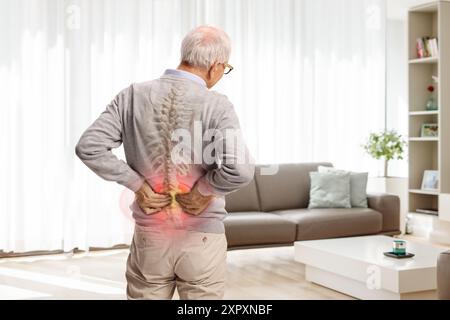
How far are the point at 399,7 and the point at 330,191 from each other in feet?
8.46

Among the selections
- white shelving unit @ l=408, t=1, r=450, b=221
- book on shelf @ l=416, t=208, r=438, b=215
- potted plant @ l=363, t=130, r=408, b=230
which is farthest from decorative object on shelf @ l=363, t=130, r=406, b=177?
book on shelf @ l=416, t=208, r=438, b=215

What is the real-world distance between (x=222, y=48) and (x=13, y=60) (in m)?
3.89

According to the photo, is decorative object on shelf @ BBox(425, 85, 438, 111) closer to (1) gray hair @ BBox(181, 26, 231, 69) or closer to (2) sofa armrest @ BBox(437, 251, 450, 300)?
(2) sofa armrest @ BBox(437, 251, 450, 300)

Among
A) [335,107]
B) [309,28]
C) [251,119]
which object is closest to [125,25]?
[251,119]

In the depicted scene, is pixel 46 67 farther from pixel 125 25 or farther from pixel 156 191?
pixel 156 191

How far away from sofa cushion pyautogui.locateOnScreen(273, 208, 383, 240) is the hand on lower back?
3055mm

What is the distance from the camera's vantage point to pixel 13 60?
16.9 feet

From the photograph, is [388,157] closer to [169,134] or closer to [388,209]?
[388,209]

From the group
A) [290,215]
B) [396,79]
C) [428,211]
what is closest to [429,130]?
[428,211]

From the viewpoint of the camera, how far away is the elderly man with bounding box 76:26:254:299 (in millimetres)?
1647

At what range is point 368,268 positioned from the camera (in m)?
Answer: 3.53

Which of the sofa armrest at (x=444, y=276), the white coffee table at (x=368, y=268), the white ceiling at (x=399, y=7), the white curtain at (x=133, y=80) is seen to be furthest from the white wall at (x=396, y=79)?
the sofa armrest at (x=444, y=276)

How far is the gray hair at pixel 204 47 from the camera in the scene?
1702 mm

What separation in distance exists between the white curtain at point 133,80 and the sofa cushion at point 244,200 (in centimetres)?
90
